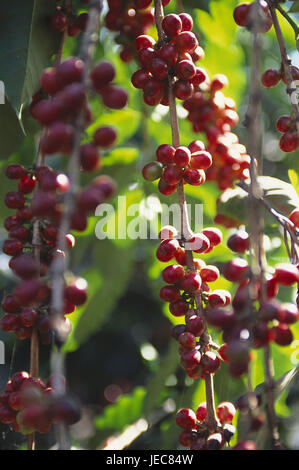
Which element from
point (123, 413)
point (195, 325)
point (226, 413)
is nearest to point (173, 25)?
point (195, 325)

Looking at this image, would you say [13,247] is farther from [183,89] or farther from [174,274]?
[183,89]

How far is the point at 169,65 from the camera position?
3.29 feet

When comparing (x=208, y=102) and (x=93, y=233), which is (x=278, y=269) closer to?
(x=208, y=102)

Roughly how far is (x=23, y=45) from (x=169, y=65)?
0.99 feet

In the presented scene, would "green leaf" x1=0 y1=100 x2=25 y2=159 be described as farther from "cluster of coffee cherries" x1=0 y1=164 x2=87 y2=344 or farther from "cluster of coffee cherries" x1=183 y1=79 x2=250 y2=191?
"cluster of coffee cherries" x1=183 y1=79 x2=250 y2=191

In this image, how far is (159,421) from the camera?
5.10 feet

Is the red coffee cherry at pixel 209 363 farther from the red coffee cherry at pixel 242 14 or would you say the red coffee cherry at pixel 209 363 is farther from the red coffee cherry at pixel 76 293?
the red coffee cherry at pixel 242 14

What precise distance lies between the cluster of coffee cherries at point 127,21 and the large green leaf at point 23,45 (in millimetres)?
192

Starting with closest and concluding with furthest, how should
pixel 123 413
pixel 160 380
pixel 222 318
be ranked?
1. pixel 222 318
2. pixel 160 380
3. pixel 123 413

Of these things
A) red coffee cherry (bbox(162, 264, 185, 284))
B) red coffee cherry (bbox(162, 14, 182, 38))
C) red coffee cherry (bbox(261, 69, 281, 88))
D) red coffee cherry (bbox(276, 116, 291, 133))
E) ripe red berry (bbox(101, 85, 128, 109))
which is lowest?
red coffee cherry (bbox(162, 264, 185, 284))

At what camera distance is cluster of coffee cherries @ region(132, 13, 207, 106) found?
39.1 inches

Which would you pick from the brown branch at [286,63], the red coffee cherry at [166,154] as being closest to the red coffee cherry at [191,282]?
the red coffee cherry at [166,154]

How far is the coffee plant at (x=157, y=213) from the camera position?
0.63 m

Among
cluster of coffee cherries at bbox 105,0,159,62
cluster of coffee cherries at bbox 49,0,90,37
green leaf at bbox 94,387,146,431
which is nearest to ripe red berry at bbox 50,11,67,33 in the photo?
cluster of coffee cherries at bbox 49,0,90,37
